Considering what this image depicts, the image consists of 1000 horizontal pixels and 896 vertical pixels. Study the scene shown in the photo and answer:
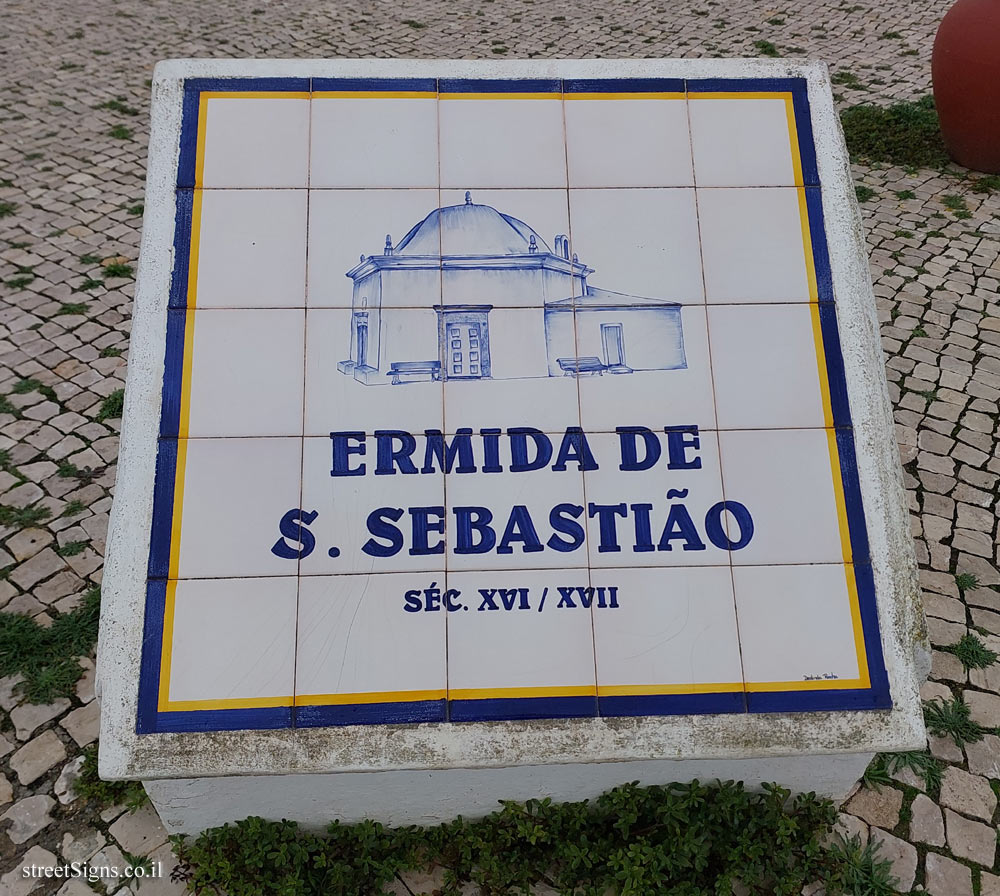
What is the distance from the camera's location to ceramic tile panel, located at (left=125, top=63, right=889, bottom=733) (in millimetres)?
2705

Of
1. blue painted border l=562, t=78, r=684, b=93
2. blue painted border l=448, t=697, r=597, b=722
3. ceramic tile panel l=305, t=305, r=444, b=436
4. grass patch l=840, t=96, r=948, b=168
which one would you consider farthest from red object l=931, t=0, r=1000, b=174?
blue painted border l=448, t=697, r=597, b=722

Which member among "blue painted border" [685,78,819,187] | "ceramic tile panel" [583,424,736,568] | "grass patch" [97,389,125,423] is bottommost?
"ceramic tile panel" [583,424,736,568]

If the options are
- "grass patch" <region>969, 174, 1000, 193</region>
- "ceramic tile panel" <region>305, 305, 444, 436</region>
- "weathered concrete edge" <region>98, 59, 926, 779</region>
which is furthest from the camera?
"grass patch" <region>969, 174, 1000, 193</region>

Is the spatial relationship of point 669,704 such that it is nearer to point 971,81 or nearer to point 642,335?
point 642,335

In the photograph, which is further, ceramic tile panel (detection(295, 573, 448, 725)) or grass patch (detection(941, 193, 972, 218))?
grass patch (detection(941, 193, 972, 218))

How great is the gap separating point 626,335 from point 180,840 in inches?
101

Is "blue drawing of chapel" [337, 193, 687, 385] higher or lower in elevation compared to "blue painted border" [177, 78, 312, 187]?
lower

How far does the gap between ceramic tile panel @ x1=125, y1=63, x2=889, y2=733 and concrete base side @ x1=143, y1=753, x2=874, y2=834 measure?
0.40 metres

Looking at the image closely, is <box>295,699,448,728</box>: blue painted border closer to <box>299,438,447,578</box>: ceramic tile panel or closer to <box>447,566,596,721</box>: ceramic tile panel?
<box>447,566,596,721</box>: ceramic tile panel

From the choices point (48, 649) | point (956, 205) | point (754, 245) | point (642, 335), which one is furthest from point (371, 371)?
point (956, 205)

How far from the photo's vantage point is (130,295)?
653 cm

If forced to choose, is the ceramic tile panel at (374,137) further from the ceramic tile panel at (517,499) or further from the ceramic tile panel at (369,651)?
the ceramic tile panel at (369,651)

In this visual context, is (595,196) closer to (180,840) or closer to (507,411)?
(507,411)

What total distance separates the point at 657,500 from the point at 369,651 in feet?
3.61
